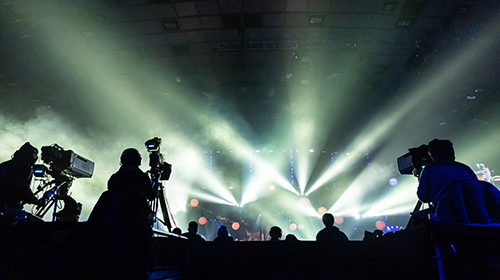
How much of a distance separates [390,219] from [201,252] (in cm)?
1079

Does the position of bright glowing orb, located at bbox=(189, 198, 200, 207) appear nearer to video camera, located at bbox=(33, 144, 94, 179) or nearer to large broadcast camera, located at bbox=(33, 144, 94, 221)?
large broadcast camera, located at bbox=(33, 144, 94, 221)

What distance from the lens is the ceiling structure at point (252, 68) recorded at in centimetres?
588

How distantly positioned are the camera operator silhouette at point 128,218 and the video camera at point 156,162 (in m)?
1.06

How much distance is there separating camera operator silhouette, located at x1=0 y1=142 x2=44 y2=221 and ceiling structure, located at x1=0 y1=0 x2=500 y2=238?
4.48 metres

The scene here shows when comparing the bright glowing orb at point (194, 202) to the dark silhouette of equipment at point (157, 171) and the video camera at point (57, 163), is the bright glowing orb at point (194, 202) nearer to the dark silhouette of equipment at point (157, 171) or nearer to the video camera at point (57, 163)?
the video camera at point (57, 163)

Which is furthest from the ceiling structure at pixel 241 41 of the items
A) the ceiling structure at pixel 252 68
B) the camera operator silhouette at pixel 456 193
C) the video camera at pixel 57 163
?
the camera operator silhouette at pixel 456 193

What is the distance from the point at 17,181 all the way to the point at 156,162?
164 cm

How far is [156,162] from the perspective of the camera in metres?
3.12

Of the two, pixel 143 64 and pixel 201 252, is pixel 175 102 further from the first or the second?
pixel 201 252

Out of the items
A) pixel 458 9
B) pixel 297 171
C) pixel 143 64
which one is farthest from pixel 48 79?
Answer: pixel 458 9

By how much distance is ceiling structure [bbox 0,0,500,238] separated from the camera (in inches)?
231

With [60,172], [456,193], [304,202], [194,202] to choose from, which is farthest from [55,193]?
[304,202]

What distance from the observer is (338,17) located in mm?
5980

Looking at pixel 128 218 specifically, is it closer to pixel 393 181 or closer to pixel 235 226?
pixel 235 226
